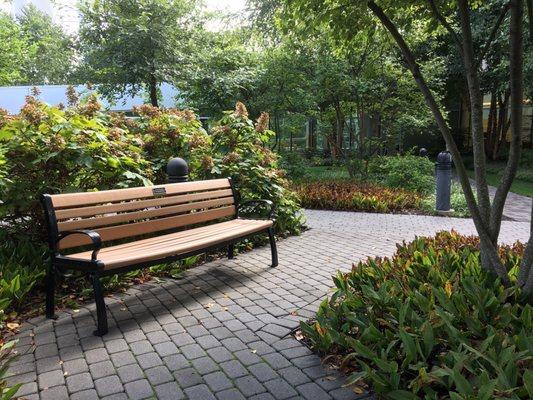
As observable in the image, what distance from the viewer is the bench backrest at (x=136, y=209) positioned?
11.7ft

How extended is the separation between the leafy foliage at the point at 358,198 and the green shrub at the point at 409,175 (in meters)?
0.90

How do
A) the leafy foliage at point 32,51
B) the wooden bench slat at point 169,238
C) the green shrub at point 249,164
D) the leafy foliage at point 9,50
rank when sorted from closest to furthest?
the wooden bench slat at point 169,238 < the green shrub at point 249,164 < the leafy foliage at point 9,50 < the leafy foliage at point 32,51

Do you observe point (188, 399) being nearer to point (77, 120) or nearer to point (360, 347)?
point (360, 347)

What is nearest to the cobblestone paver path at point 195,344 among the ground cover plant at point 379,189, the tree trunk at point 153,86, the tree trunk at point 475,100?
the tree trunk at point 475,100

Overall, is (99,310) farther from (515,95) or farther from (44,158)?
(515,95)

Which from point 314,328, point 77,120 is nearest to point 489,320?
point 314,328

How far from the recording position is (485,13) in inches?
Answer: 610

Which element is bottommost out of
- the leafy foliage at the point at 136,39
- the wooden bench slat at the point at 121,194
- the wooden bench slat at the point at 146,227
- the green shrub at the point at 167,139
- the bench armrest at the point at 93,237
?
the wooden bench slat at the point at 146,227

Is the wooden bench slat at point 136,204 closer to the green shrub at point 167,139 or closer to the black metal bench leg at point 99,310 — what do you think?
the black metal bench leg at point 99,310

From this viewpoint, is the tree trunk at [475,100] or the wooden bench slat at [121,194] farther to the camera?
the wooden bench slat at [121,194]

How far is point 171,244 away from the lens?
398 centimetres

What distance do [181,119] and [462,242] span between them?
155 inches

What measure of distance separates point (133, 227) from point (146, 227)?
173 mm

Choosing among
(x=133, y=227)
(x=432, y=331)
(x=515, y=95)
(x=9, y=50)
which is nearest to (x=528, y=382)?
(x=432, y=331)
